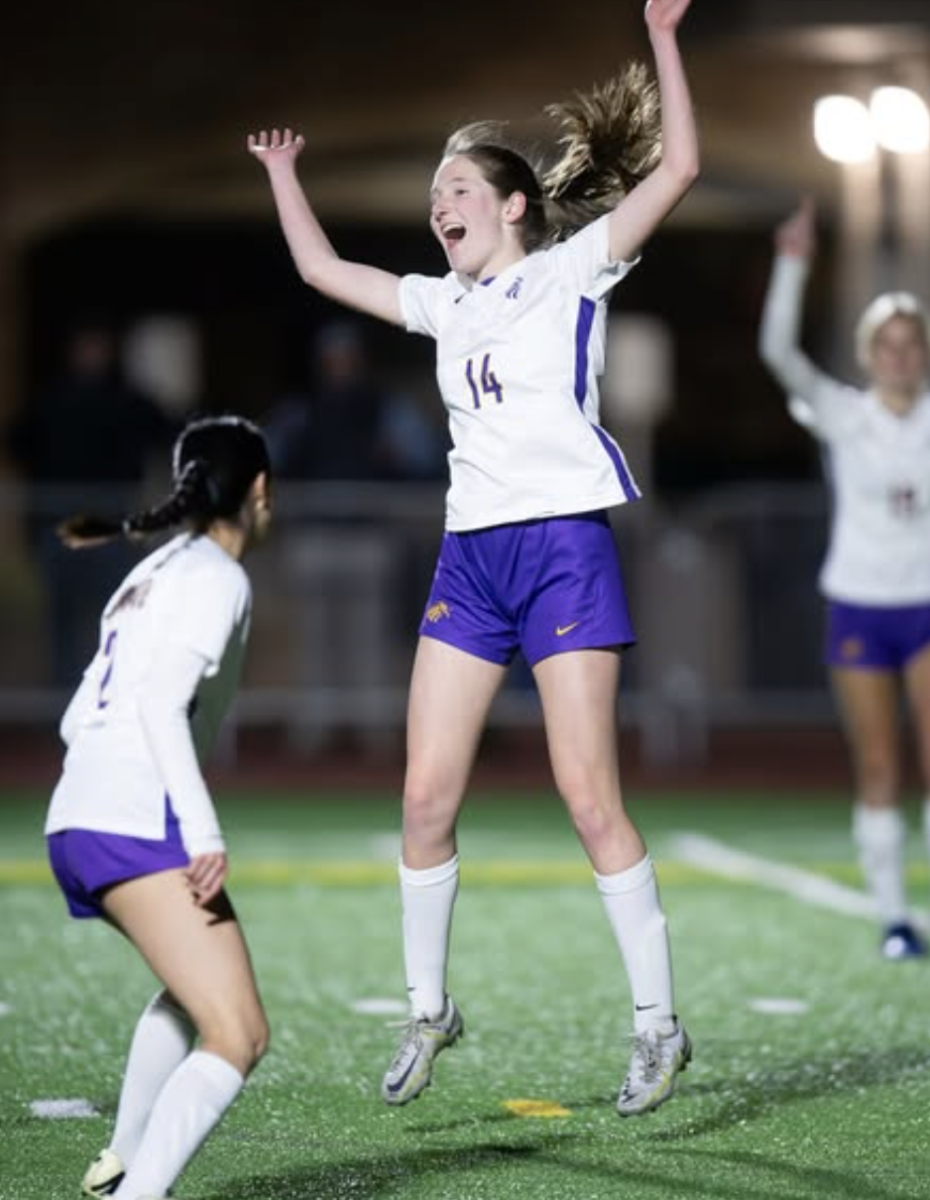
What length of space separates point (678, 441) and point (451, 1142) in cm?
2281

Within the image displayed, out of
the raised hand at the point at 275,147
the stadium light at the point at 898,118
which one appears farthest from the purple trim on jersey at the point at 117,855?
the stadium light at the point at 898,118

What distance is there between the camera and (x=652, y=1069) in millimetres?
5672

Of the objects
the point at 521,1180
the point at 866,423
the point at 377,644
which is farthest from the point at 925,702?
the point at 377,644

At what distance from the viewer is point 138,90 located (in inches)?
862

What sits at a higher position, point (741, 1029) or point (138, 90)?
point (138, 90)

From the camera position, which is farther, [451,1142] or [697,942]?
[697,942]

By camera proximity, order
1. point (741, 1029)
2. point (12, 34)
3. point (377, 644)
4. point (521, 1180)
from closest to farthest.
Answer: point (521, 1180)
point (741, 1029)
point (377, 644)
point (12, 34)

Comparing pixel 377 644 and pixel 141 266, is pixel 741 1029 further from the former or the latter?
pixel 141 266

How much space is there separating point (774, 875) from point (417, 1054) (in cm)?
506

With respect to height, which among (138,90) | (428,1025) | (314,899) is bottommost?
(314,899)

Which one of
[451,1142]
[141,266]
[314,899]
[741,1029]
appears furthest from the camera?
[141,266]

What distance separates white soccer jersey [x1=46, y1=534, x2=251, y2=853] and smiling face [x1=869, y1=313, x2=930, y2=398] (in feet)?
12.8

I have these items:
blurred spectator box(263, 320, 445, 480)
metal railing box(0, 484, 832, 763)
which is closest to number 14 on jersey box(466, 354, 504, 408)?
blurred spectator box(263, 320, 445, 480)

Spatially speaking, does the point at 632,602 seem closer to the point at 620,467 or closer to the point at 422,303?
the point at 422,303
